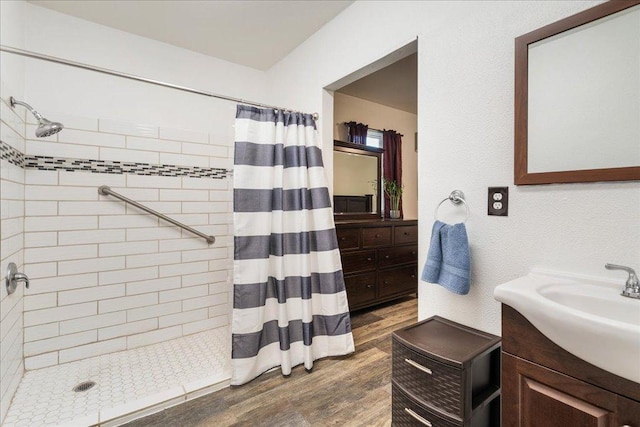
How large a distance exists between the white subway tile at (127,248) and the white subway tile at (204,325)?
727 millimetres

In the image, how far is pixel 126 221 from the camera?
2238 mm

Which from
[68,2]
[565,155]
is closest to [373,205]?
[565,155]

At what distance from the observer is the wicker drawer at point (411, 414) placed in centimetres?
109

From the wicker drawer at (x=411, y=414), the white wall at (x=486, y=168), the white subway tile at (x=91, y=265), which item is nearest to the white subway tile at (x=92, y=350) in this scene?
the white subway tile at (x=91, y=265)

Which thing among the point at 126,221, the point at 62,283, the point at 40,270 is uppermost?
the point at 126,221

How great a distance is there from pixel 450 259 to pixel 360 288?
5.09ft

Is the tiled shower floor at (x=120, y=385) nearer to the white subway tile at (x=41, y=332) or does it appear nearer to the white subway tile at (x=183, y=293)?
the white subway tile at (x=41, y=332)

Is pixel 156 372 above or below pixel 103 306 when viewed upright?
below

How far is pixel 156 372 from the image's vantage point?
1893 millimetres

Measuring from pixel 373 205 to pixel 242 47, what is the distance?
2.04 m

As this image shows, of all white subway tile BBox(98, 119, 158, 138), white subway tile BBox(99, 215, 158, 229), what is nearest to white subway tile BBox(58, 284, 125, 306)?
white subway tile BBox(99, 215, 158, 229)

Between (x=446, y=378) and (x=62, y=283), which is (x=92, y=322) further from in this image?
(x=446, y=378)

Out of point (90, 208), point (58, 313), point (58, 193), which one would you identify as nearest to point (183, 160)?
point (90, 208)

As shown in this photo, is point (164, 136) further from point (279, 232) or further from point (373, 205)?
point (373, 205)
